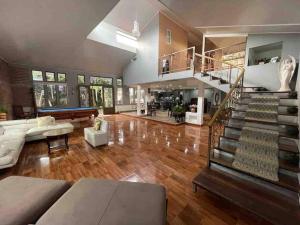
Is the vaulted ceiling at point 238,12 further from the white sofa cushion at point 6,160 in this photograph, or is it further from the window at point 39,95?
the window at point 39,95

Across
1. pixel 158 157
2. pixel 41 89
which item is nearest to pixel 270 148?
pixel 158 157

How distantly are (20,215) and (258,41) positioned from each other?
6.91 m

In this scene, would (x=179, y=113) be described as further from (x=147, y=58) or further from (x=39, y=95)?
(x=39, y=95)

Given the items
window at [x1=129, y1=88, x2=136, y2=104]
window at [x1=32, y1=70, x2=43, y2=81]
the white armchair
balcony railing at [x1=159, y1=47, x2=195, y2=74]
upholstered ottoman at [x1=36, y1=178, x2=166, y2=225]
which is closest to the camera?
upholstered ottoman at [x1=36, y1=178, x2=166, y2=225]

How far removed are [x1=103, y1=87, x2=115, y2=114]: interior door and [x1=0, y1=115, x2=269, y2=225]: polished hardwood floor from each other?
20.0ft

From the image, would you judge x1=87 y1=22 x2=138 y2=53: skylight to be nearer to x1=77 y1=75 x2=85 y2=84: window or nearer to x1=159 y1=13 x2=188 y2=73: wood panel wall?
x1=159 y1=13 x2=188 y2=73: wood panel wall

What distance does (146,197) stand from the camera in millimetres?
1218

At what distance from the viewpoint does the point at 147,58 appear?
847 cm

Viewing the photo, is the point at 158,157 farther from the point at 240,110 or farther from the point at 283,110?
the point at 283,110

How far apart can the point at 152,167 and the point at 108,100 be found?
29.0 feet

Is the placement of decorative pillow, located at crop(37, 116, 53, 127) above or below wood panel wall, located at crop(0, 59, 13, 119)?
below

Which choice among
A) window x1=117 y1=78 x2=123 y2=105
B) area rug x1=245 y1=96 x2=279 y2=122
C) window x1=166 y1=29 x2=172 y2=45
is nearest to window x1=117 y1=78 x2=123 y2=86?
window x1=117 y1=78 x2=123 y2=105

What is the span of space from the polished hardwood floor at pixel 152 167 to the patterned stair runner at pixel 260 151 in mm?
620

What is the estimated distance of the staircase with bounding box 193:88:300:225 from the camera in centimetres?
162
